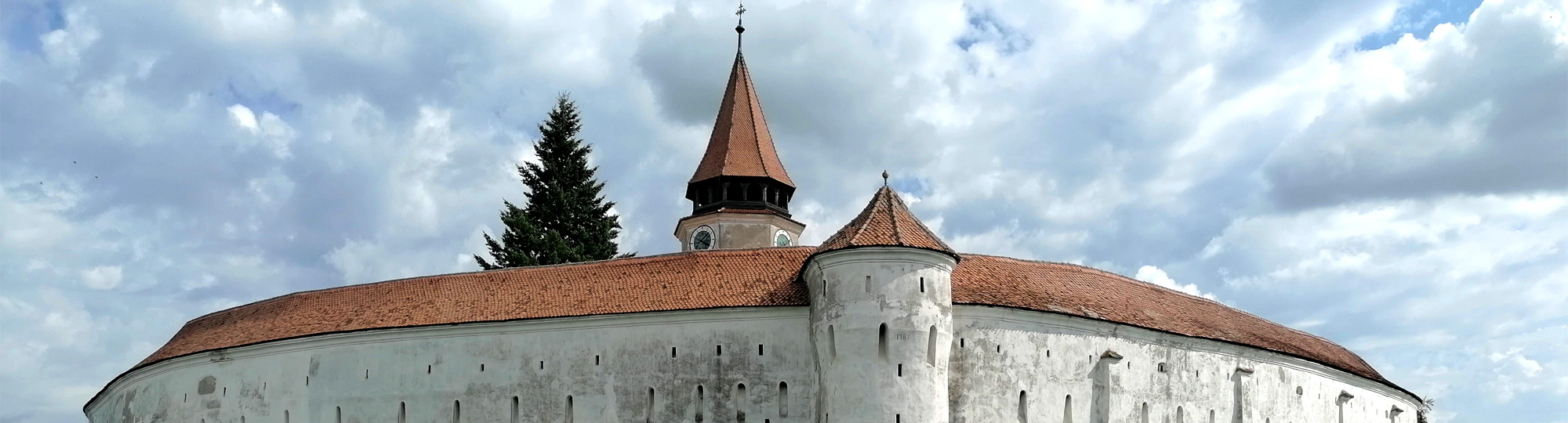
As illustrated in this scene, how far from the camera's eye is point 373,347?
147 feet

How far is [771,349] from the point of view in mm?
41469

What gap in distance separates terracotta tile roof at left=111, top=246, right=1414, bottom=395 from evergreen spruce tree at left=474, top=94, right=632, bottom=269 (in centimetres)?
1634

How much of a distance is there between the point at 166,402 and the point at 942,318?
26.4 meters

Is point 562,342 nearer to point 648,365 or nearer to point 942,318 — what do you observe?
point 648,365

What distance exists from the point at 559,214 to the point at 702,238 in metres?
9.33

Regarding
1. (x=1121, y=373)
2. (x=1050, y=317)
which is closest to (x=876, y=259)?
(x=1050, y=317)

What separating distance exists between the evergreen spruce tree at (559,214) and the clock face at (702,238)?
5.23 meters

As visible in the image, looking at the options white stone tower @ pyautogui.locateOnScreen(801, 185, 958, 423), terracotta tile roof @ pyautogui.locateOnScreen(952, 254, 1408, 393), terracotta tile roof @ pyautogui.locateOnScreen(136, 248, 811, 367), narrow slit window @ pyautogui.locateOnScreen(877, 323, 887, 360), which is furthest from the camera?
terracotta tile roof @ pyautogui.locateOnScreen(136, 248, 811, 367)

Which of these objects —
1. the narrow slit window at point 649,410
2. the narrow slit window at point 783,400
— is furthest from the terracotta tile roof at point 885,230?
the narrow slit window at point 649,410

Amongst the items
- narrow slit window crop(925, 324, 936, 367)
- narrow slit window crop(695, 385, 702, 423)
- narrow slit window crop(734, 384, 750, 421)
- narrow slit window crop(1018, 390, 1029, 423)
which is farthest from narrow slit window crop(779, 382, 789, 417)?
narrow slit window crop(1018, 390, 1029, 423)

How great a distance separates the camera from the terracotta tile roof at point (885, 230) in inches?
1547

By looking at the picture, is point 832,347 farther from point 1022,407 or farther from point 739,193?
point 739,193

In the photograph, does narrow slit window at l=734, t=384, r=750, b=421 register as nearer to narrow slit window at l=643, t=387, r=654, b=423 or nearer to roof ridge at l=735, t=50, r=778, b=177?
narrow slit window at l=643, t=387, r=654, b=423

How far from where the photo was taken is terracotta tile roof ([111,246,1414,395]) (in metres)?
42.4
